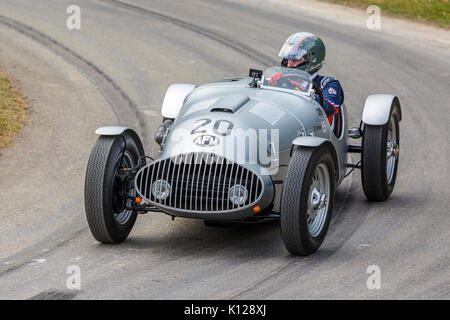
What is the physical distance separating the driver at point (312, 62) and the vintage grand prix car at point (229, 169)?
467mm

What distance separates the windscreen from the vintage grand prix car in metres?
0.12

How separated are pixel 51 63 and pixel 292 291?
10125 millimetres

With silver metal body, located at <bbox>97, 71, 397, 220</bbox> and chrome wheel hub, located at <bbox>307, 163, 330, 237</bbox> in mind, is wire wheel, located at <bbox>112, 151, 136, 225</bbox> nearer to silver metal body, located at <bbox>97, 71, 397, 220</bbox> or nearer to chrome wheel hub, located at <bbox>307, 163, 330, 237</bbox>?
silver metal body, located at <bbox>97, 71, 397, 220</bbox>

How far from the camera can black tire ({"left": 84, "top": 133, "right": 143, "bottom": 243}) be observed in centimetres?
828

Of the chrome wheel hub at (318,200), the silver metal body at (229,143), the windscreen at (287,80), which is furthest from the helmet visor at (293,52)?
the chrome wheel hub at (318,200)

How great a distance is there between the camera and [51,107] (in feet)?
46.7

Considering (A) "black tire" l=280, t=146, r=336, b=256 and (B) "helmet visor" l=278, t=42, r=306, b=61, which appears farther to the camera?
(B) "helmet visor" l=278, t=42, r=306, b=61

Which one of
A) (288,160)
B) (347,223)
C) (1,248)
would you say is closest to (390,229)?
(347,223)

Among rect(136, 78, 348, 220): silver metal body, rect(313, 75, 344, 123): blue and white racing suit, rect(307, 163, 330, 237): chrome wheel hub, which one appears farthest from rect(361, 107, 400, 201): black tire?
rect(307, 163, 330, 237): chrome wheel hub

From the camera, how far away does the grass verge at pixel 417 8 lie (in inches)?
770

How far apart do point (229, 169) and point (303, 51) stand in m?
2.51

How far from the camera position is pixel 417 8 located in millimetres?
20234

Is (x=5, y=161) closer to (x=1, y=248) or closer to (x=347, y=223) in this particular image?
(x=1, y=248)

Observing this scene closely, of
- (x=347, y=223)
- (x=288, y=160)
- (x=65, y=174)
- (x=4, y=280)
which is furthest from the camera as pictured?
(x=65, y=174)
